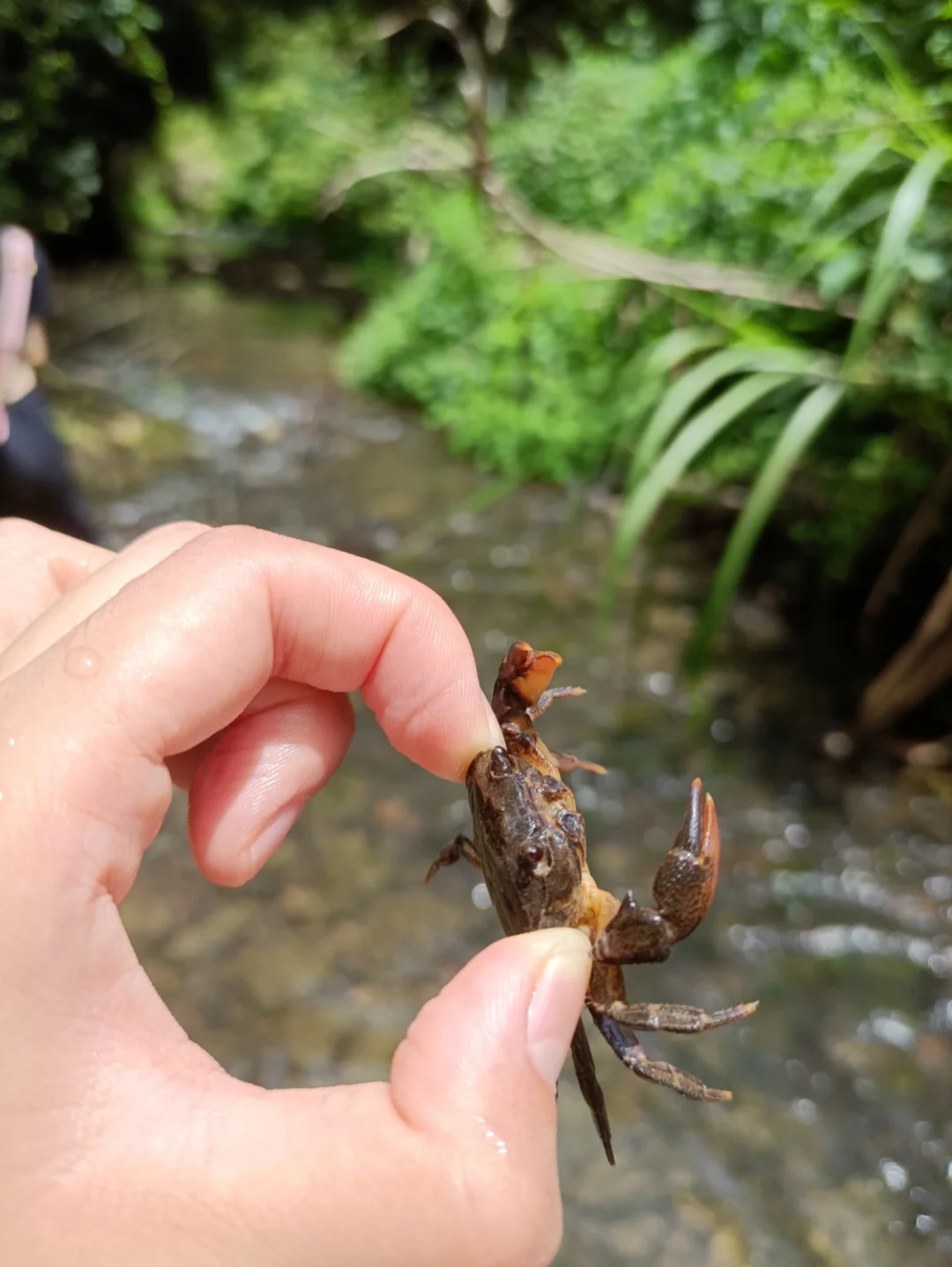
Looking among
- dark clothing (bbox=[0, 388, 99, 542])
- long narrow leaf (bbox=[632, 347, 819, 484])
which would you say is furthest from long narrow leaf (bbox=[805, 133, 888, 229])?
dark clothing (bbox=[0, 388, 99, 542])

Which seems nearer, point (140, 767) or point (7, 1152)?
point (7, 1152)

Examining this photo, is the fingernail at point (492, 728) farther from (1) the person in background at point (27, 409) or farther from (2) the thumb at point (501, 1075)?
(1) the person in background at point (27, 409)

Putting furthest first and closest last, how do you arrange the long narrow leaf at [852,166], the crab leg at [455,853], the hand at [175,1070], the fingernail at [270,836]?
the long narrow leaf at [852,166], the crab leg at [455,853], the fingernail at [270,836], the hand at [175,1070]

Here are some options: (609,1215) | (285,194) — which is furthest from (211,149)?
(609,1215)

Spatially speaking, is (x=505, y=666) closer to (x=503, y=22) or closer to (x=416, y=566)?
(x=416, y=566)

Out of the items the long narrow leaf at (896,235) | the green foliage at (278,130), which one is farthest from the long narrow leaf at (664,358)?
the green foliage at (278,130)

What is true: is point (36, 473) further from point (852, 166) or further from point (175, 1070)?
point (852, 166)

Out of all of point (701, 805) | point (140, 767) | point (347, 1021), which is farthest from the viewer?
point (347, 1021)
